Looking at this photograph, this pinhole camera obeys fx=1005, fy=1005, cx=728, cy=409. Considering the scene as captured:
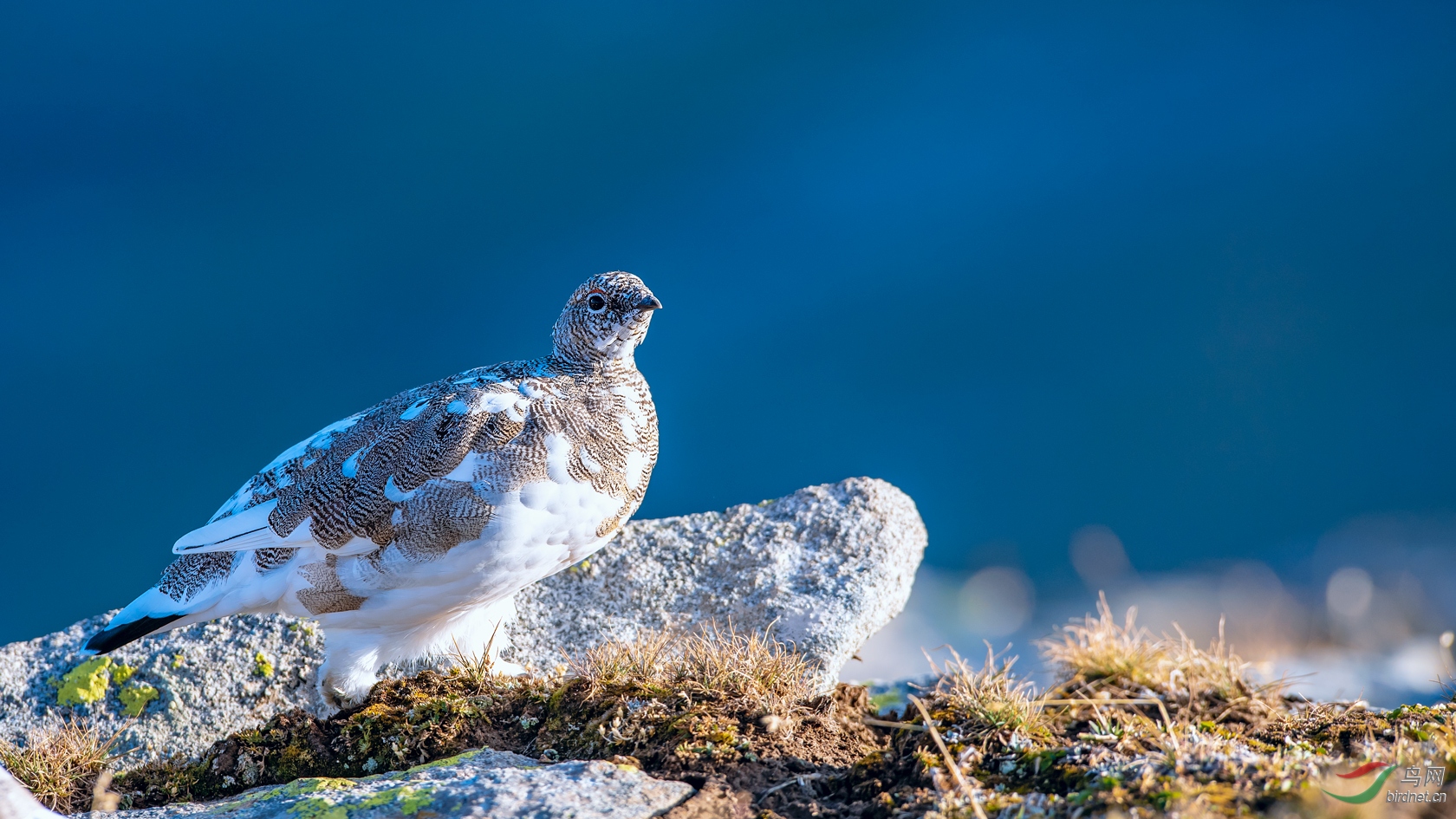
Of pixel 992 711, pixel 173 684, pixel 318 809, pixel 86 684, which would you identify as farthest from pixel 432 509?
pixel 992 711

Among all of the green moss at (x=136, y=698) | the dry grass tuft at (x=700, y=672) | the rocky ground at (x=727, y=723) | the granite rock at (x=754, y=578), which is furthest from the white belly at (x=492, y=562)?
the green moss at (x=136, y=698)

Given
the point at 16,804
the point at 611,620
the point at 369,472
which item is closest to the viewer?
the point at 16,804

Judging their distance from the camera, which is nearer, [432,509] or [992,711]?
[992,711]

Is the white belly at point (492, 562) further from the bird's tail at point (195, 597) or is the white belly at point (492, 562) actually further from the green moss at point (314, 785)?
the green moss at point (314, 785)

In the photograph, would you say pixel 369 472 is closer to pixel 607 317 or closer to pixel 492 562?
pixel 492 562

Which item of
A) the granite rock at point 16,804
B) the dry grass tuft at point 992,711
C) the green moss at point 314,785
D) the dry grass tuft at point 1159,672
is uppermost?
the dry grass tuft at point 1159,672

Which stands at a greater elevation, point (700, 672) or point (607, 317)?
point (607, 317)
